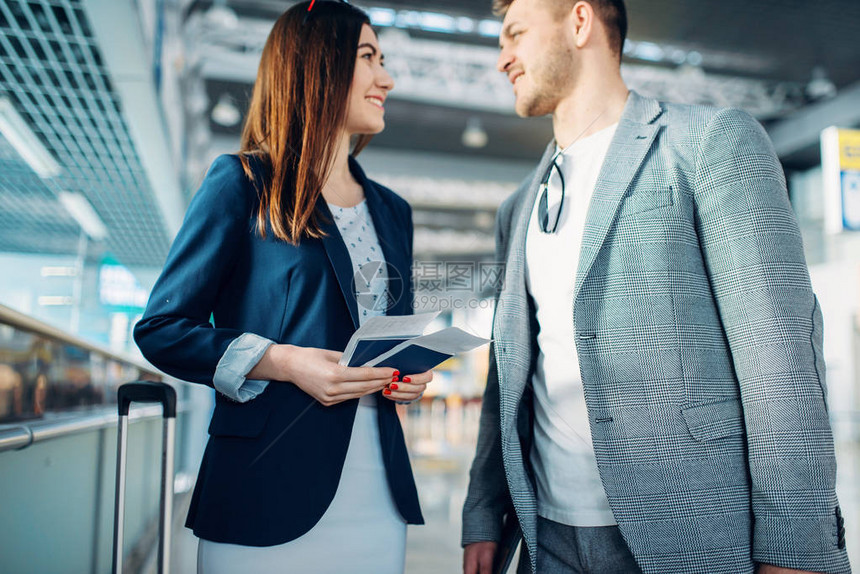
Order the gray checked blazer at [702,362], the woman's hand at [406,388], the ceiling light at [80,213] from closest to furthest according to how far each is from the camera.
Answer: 1. the gray checked blazer at [702,362]
2. the woman's hand at [406,388]
3. the ceiling light at [80,213]

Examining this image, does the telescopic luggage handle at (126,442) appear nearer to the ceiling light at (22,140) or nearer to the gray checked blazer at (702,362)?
the gray checked blazer at (702,362)

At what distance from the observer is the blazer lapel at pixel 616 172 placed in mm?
1271

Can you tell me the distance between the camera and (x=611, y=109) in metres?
1.56

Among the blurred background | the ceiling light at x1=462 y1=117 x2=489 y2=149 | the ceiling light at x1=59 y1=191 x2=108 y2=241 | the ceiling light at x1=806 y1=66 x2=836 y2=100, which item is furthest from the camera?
the ceiling light at x1=462 y1=117 x2=489 y2=149

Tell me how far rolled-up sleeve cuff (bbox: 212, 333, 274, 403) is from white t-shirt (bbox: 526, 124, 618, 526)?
23.2 inches

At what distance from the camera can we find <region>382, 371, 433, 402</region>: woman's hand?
3.96ft

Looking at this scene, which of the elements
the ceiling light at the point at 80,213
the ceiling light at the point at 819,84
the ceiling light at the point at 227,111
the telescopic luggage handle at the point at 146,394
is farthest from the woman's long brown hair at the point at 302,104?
the ceiling light at the point at 819,84

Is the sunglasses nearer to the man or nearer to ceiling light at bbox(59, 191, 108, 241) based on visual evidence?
the man

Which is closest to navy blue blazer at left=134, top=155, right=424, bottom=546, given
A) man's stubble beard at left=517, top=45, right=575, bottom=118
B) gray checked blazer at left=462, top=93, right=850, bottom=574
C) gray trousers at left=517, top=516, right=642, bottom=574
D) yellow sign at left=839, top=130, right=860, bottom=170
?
gray trousers at left=517, top=516, right=642, bottom=574

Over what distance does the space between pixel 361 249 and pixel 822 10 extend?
25.7 feet

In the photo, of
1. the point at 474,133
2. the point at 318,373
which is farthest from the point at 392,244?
the point at 474,133

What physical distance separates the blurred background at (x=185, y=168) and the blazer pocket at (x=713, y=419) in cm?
42

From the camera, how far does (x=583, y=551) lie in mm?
1237

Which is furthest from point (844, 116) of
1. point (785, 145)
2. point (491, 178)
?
point (491, 178)
